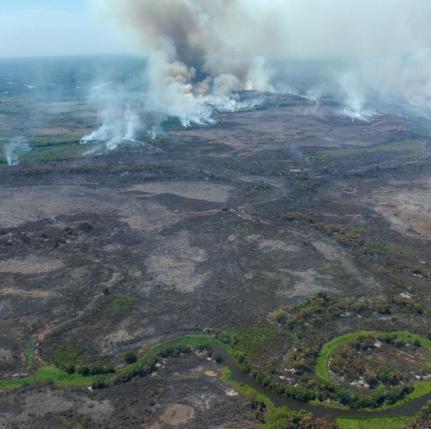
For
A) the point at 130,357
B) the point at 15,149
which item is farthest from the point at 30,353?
the point at 15,149

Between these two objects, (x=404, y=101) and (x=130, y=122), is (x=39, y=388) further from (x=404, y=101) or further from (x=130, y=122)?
(x=404, y=101)

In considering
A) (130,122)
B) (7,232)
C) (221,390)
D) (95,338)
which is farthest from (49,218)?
(130,122)

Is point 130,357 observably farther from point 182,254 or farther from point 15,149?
point 15,149

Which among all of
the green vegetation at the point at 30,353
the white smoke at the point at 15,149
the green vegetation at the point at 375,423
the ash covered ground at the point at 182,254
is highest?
the white smoke at the point at 15,149

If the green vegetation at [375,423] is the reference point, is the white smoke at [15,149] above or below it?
→ above

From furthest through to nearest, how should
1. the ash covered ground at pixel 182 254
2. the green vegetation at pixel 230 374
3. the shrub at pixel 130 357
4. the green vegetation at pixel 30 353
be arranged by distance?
the shrub at pixel 130 357, the green vegetation at pixel 30 353, the ash covered ground at pixel 182 254, the green vegetation at pixel 230 374

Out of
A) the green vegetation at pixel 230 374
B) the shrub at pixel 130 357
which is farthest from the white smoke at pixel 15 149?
the shrub at pixel 130 357

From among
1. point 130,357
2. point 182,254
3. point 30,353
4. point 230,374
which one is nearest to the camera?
point 230,374

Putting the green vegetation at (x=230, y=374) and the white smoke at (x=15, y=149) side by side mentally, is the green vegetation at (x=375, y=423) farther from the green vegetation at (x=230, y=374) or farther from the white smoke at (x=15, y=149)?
the white smoke at (x=15, y=149)
